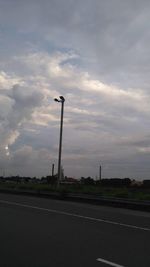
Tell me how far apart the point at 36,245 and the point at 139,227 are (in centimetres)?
527

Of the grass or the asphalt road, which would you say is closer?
the asphalt road

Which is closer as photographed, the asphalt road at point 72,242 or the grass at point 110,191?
the asphalt road at point 72,242

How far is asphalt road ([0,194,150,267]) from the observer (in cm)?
959

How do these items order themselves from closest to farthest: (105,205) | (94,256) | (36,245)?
(94,256) < (36,245) < (105,205)

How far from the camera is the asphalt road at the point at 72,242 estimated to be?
31.5 ft

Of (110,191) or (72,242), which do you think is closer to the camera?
(72,242)

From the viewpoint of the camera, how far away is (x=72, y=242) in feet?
39.1

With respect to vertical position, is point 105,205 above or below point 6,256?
above

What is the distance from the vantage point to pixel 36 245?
1145 cm

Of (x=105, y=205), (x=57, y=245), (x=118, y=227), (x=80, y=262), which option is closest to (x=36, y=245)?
(x=57, y=245)

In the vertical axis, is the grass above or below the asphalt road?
above

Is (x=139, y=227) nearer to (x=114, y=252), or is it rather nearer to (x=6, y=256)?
(x=114, y=252)

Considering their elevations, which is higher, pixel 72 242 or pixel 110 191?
pixel 110 191

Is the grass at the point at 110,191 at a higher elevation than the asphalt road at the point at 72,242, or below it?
higher
